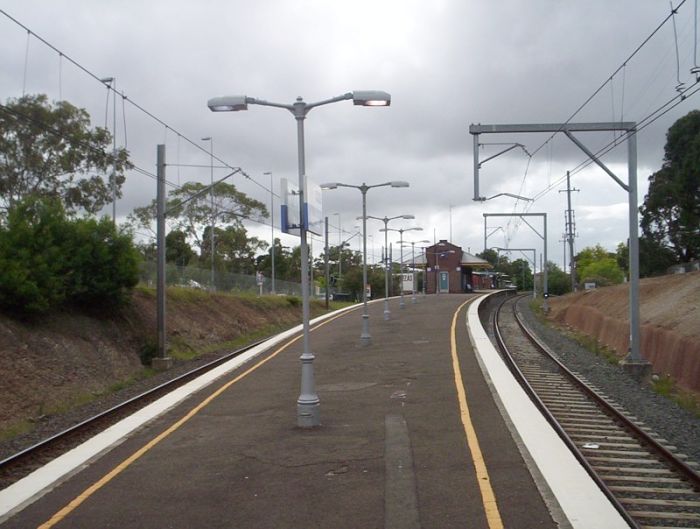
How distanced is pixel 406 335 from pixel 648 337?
9.25 m

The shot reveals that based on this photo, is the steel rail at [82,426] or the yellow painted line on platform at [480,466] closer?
the yellow painted line on platform at [480,466]

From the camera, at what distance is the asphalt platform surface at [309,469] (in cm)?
756

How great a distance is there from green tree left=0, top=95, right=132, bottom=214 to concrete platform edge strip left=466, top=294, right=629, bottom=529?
27289 millimetres

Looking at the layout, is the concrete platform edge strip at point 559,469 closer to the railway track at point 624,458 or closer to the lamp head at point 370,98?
the railway track at point 624,458

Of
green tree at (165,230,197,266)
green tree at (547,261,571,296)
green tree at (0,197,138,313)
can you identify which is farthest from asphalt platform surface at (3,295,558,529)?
green tree at (547,261,571,296)

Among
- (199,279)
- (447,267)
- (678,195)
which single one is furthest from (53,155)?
(447,267)

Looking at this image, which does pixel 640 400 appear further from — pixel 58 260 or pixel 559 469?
pixel 58 260

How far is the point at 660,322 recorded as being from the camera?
84.7ft

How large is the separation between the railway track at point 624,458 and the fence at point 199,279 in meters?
23.8

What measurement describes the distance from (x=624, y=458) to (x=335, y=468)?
15.0ft

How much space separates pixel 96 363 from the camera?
84.7 ft

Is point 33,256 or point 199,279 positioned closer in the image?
point 33,256

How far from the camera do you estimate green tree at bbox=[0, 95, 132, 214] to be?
36.4 meters

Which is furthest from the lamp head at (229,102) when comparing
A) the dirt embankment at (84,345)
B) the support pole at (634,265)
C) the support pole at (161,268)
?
the support pole at (161,268)
